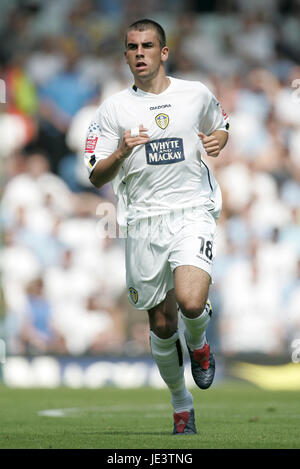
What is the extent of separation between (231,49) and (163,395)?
24.5 ft

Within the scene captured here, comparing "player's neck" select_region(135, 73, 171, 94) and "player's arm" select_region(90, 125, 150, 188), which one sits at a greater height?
"player's neck" select_region(135, 73, 171, 94)

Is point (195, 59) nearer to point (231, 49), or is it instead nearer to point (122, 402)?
point (231, 49)

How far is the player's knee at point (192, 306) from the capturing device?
662cm

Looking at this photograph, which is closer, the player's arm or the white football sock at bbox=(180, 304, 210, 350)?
the player's arm

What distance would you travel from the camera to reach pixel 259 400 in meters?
11.1

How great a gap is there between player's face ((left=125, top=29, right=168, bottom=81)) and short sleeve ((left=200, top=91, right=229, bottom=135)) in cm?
50

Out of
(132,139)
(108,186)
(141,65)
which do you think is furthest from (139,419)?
(108,186)

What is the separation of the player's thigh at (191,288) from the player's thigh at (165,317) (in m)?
0.38

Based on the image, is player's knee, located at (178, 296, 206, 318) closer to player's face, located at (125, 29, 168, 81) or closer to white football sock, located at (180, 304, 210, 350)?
white football sock, located at (180, 304, 210, 350)

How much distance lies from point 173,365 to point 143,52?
2366 millimetres

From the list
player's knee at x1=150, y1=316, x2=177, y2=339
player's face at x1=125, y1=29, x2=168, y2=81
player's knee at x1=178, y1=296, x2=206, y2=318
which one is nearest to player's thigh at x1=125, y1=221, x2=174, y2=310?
player's knee at x1=150, y1=316, x2=177, y2=339

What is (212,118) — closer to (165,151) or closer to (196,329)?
(165,151)

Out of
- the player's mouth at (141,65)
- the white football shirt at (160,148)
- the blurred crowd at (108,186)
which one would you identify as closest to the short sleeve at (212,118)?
the white football shirt at (160,148)

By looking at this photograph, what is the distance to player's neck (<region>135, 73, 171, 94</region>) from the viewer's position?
7.21 meters
